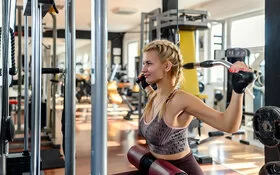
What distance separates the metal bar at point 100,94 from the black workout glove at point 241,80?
25.6 inches

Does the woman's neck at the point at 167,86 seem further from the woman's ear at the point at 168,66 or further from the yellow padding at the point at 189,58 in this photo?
the yellow padding at the point at 189,58

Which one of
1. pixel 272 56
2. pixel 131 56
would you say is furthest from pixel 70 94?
pixel 131 56

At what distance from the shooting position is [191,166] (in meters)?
1.66

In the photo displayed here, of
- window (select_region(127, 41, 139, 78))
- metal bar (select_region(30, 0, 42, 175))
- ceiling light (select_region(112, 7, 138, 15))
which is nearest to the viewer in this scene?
metal bar (select_region(30, 0, 42, 175))

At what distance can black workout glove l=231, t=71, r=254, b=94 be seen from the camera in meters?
1.19

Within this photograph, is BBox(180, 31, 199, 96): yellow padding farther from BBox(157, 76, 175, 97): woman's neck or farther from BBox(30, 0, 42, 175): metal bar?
BBox(30, 0, 42, 175): metal bar

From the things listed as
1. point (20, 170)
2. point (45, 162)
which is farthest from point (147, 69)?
point (45, 162)

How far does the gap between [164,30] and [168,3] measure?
609 millimetres

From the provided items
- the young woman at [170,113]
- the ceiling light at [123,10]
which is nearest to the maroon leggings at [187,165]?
the young woman at [170,113]

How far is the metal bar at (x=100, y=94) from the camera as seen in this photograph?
75 cm

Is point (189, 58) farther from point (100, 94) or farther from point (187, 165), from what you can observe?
point (100, 94)

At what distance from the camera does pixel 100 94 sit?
75cm

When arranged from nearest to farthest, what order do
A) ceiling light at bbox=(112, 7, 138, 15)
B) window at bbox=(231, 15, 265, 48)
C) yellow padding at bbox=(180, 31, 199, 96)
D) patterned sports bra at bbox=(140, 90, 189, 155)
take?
patterned sports bra at bbox=(140, 90, 189, 155)
yellow padding at bbox=(180, 31, 199, 96)
window at bbox=(231, 15, 265, 48)
ceiling light at bbox=(112, 7, 138, 15)

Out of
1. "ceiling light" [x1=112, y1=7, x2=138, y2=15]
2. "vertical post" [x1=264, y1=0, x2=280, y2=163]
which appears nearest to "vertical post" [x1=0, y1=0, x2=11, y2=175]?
"vertical post" [x1=264, y1=0, x2=280, y2=163]
